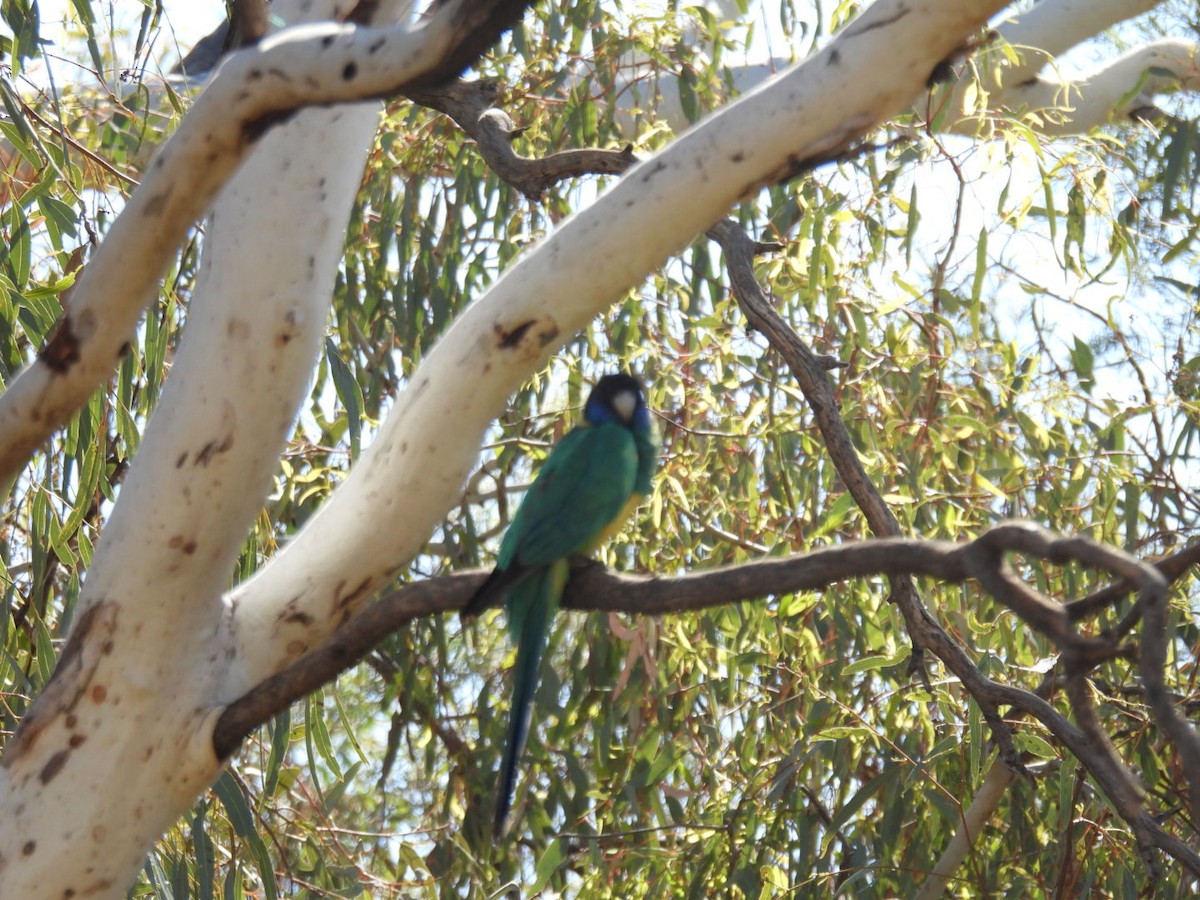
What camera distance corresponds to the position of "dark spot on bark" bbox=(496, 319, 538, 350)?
1440 mm

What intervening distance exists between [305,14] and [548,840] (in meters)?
1.72

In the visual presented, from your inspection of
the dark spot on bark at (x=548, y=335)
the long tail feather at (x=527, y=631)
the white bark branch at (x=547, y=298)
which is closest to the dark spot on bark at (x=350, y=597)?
the white bark branch at (x=547, y=298)

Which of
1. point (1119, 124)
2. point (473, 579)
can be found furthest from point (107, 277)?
point (1119, 124)

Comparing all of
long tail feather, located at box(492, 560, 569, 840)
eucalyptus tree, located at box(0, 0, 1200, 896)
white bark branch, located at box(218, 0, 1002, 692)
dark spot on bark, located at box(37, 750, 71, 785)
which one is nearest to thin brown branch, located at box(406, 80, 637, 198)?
eucalyptus tree, located at box(0, 0, 1200, 896)

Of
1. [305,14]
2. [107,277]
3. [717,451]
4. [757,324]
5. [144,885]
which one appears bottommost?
[144,885]

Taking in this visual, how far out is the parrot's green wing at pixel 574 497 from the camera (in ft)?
5.53

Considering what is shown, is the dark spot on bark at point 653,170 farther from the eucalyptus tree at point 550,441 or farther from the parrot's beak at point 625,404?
the parrot's beak at point 625,404

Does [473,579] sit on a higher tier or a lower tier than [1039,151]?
lower

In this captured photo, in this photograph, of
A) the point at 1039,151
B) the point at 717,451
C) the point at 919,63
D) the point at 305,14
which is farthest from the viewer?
the point at 717,451

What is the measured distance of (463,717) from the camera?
2.81 m

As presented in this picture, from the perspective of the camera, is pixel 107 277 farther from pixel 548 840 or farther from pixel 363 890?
pixel 548 840

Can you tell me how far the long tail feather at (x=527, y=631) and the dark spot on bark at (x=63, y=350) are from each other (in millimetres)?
608

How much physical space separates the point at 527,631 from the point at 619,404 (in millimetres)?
438

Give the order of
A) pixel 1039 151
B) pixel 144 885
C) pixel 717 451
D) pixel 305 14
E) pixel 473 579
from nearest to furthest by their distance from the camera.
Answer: pixel 473 579, pixel 305 14, pixel 144 885, pixel 1039 151, pixel 717 451
